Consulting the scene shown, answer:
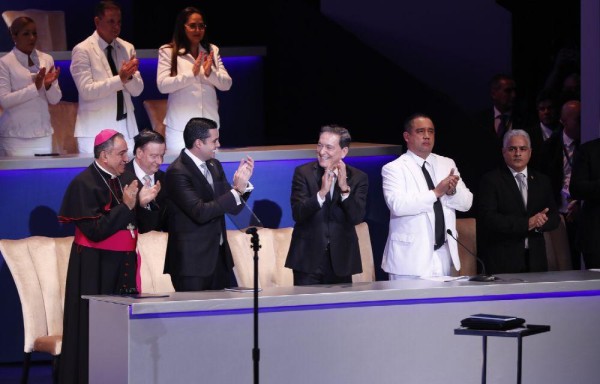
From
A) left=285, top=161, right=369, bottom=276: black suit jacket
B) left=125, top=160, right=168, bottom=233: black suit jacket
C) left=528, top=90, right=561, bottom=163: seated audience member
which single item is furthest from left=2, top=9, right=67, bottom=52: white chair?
left=285, top=161, right=369, bottom=276: black suit jacket

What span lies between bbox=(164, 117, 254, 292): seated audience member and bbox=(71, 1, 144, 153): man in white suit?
1.68m

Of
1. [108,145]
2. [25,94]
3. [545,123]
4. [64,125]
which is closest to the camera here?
[108,145]

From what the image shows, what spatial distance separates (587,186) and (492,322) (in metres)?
2.10

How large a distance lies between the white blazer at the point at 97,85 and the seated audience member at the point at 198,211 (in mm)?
1733

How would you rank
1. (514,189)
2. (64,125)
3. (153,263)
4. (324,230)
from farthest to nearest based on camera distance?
(64,125) → (514,189) → (153,263) → (324,230)

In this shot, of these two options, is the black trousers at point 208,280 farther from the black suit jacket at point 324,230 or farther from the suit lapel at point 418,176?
the suit lapel at point 418,176

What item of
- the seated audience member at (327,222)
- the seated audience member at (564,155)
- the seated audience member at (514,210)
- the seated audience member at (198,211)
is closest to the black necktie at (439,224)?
the seated audience member at (514,210)

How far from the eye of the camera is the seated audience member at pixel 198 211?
267 inches

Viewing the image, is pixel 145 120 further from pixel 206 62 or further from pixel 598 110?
pixel 598 110

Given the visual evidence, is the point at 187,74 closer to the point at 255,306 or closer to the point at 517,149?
the point at 517,149

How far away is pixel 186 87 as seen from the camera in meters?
8.83

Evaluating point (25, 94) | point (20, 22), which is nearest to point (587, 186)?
point (25, 94)

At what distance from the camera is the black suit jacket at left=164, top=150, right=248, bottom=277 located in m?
6.76

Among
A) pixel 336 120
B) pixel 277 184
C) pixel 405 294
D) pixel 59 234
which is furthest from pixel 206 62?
pixel 405 294
